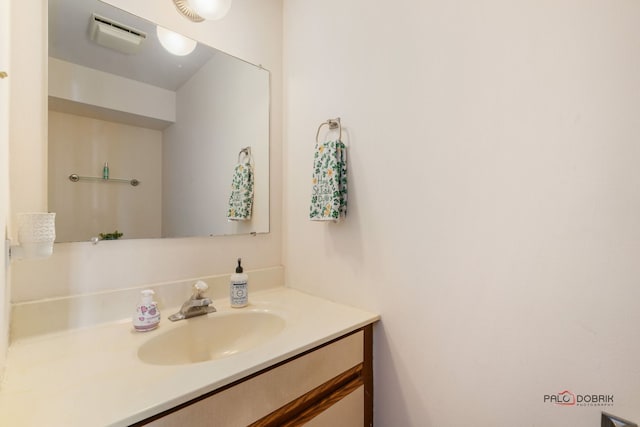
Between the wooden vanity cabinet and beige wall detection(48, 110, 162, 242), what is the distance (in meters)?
0.69

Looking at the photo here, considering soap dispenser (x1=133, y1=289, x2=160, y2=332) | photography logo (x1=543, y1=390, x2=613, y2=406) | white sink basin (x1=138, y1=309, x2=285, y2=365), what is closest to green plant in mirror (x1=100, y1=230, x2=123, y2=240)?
soap dispenser (x1=133, y1=289, x2=160, y2=332)

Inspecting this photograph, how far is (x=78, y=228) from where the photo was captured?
0.94 meters

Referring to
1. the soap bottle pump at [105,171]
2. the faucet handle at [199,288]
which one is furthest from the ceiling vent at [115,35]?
the faucet handle at [199,288]

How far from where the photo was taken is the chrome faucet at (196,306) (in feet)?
3.32

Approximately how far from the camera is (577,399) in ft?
2.13

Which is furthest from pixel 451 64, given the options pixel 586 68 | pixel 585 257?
pixel 585 257

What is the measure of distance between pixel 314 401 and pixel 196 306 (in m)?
0.52

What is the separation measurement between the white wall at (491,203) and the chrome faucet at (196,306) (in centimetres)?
51

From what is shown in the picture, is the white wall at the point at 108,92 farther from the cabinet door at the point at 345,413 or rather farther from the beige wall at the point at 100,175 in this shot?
the cabinet door at the point at 345,413

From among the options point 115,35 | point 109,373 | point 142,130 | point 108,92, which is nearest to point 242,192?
point 142,130

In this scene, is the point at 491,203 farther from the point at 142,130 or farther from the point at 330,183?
the point at 142,130

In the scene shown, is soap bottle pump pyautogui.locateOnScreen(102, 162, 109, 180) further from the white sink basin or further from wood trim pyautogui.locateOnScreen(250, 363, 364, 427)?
wood trim pyautogui.locateOnScreen(250, 363, 364, 427)

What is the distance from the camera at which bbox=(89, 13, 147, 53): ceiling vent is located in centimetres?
98

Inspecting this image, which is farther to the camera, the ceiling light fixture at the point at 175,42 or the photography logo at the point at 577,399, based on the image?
the ceiling light fixture at the point at 175,42
